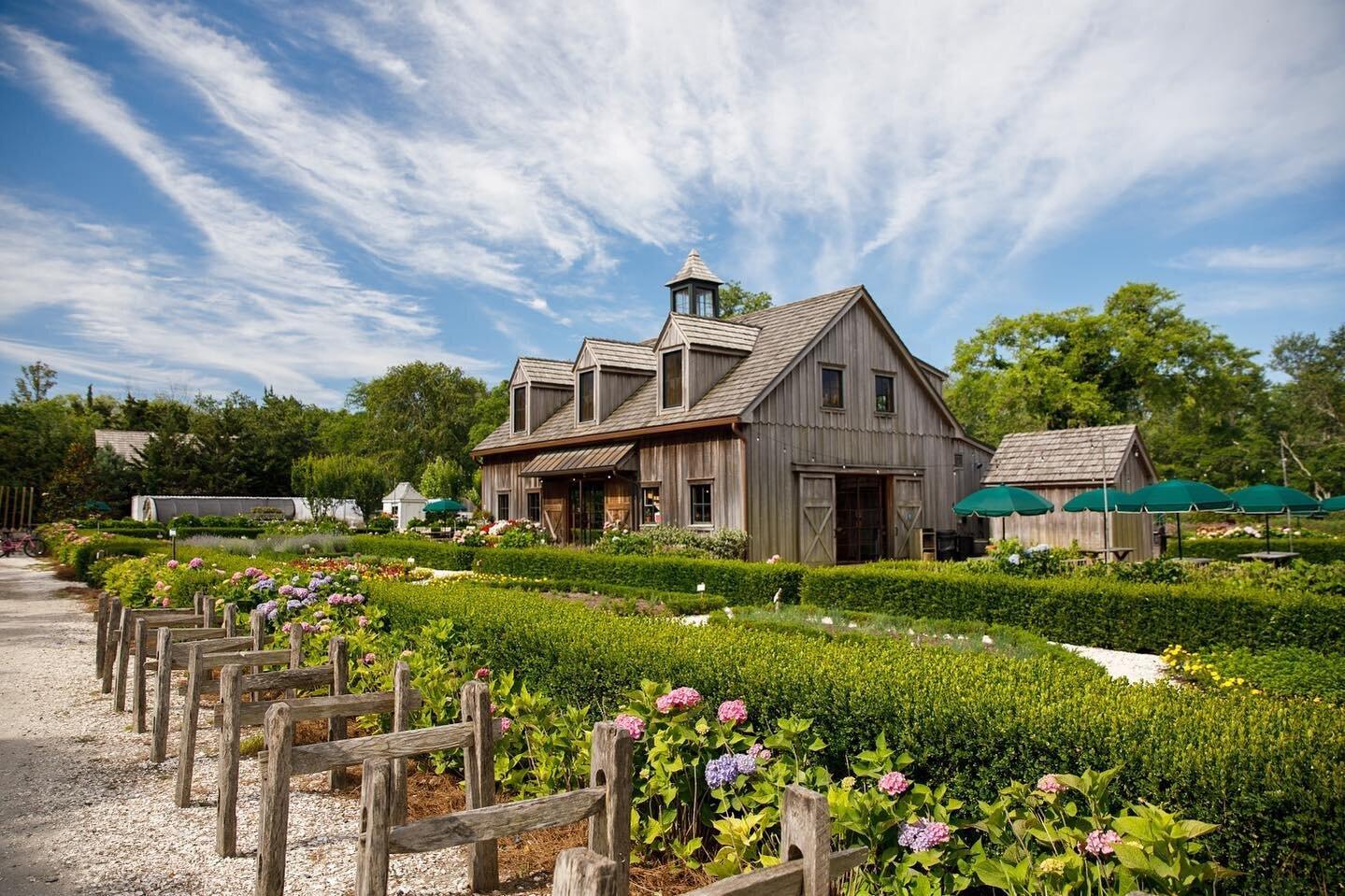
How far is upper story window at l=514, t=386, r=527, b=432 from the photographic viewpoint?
89.7ft

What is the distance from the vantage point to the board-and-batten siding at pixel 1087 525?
22734mm

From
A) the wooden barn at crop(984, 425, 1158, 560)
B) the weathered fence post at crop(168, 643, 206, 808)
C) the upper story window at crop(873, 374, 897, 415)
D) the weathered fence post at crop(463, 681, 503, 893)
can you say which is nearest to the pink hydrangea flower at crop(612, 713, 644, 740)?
the weathered fence post at crop(463, 681, 503, 893)

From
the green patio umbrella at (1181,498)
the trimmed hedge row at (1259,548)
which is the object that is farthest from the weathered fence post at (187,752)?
the trimmed hedge row at (1259,548)

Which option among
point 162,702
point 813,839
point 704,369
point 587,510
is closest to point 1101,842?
point 813,839

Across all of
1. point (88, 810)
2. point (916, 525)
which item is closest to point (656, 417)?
point (916, 525)

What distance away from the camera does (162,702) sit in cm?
634

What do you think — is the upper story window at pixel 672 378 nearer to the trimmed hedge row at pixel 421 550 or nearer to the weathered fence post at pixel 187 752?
the trimmed hedge row at pixel 421 550

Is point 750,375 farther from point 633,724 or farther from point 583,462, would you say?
point 633,724

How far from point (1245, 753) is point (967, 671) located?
1.52 m

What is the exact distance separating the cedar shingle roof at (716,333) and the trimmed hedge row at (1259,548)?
1306 cm

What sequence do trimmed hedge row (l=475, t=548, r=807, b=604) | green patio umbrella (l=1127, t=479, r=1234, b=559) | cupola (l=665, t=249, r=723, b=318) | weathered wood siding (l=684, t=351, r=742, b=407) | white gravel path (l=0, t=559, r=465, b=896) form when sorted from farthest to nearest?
1. cupola (l=665, t=249, r=723, b=318)
2. weathered wood siding (l=684, t=351, r=742, b=407)
3. green patio umbrella (l=1127, t=479, r=1234, b=559)
4. trimmed hedge row (l=475, t=548, r=807, b=604)
5. white gravel path (l=0, t=559, r=465, b=896)

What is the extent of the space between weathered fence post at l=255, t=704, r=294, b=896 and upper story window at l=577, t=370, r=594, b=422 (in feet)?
66.5

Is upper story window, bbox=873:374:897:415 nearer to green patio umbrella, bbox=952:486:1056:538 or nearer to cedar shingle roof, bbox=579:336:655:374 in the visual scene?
green patio umbrella, bbox=952:486:1056:538

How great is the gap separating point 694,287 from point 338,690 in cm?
2033
